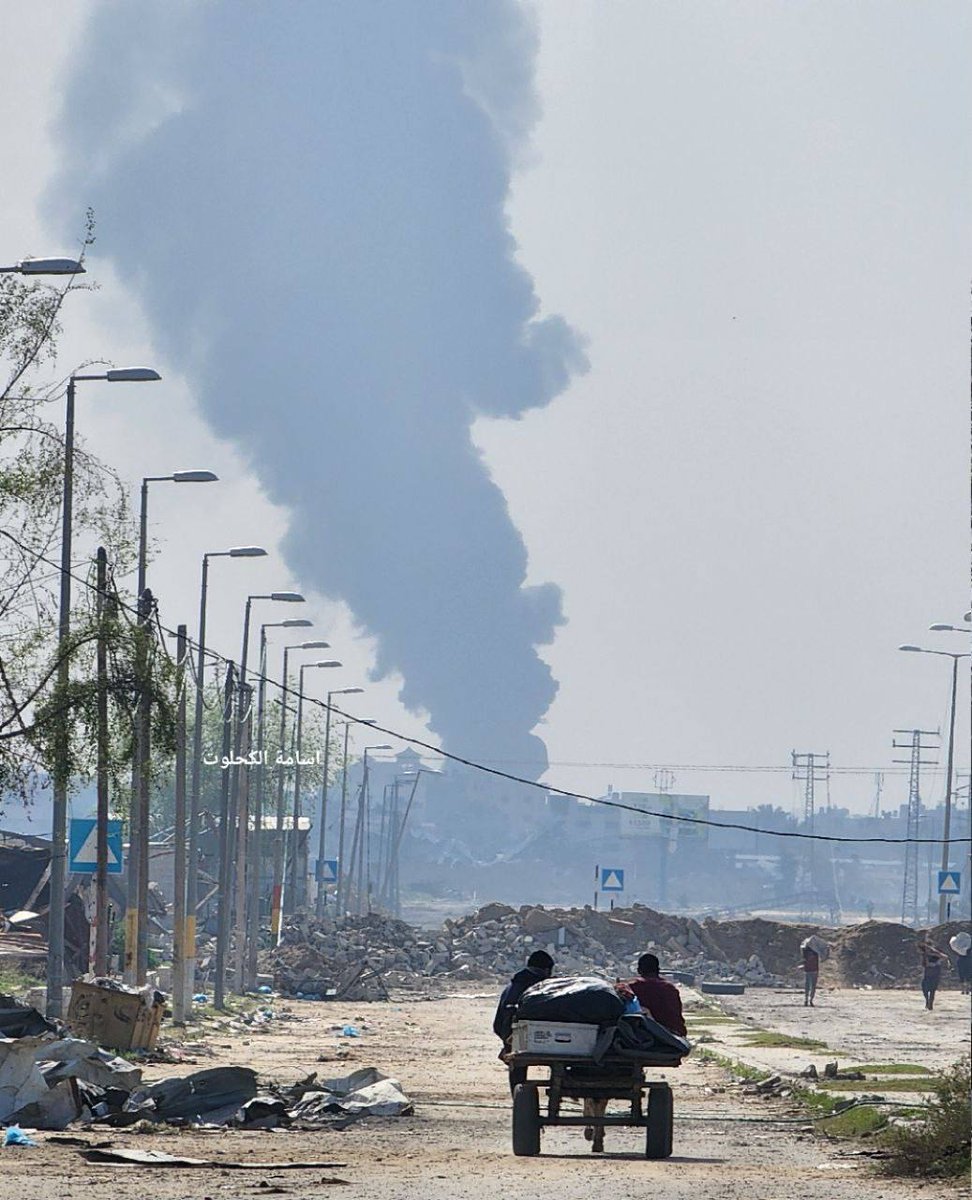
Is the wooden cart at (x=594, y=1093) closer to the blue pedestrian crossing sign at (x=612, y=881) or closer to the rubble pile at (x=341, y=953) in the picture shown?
the rubble pile at (x=341, y=953)

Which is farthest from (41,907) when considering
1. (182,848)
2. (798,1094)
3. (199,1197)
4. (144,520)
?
(199,1197)

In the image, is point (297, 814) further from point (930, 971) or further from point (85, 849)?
point (85, 849)

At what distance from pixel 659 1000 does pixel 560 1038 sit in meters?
1.37

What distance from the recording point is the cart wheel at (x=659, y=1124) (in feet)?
67.2

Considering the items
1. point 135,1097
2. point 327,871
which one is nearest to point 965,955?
point 327,871

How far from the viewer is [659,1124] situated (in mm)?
20500

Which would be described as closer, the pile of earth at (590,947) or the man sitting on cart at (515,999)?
the man sitting on cart at (515,999)

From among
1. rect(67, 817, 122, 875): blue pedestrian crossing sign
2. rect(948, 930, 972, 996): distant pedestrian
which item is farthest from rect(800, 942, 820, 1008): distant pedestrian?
rect(67, 817, 122, 875): blue pedestrian crossing sign

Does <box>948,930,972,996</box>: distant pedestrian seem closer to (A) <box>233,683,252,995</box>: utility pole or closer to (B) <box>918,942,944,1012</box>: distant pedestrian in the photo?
(B) <box>918,942,944,1012</box>: distant pedestrian

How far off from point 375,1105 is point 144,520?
18493 millimetres

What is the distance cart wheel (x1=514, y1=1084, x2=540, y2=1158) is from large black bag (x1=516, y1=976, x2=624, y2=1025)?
0.94 m

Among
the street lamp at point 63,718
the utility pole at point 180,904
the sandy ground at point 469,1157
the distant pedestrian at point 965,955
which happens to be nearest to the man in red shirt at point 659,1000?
Result: the sandy ground at point 469,1157

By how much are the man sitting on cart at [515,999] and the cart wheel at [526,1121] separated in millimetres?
104

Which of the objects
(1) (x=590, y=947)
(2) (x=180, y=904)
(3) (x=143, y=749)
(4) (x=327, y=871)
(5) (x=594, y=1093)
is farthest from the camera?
(4) (x=327, y=871)
